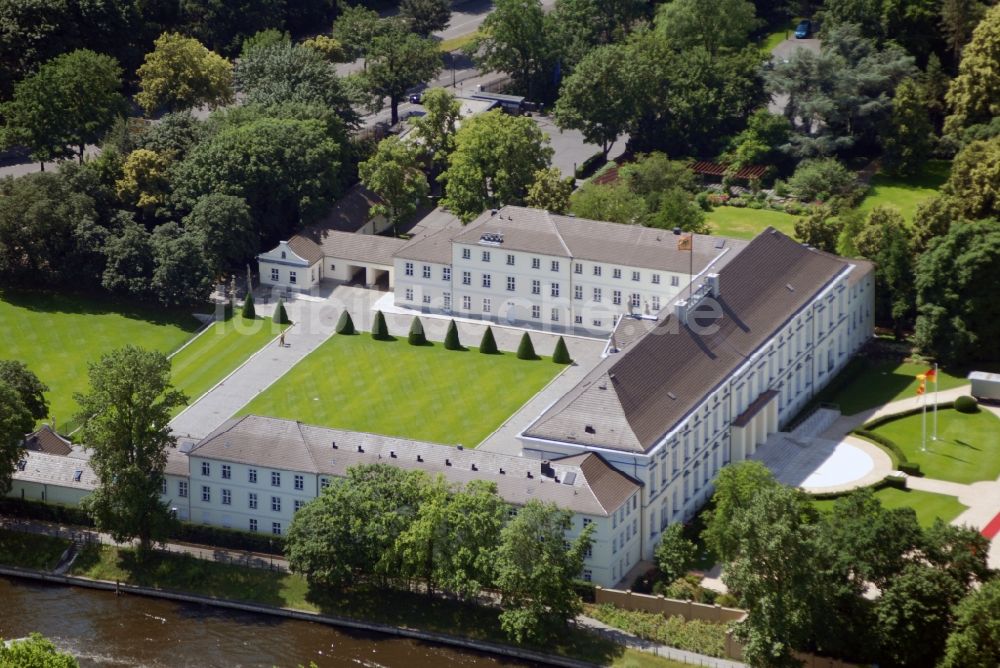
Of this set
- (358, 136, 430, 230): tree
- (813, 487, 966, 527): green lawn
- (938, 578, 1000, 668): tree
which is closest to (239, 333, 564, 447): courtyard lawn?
(358, 136, 430, 230): tree

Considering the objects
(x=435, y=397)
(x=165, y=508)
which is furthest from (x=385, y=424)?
(x=165, y=508)

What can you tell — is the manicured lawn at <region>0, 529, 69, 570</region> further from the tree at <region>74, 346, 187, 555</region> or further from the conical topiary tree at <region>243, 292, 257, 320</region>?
the conical topiary tree at <region>243, 292, 257, 320</region>

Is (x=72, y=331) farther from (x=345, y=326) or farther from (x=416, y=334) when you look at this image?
(x=416, y=334)

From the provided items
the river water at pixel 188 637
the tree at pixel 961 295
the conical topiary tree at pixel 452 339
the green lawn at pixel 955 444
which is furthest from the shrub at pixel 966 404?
the river water at pixel 188 637

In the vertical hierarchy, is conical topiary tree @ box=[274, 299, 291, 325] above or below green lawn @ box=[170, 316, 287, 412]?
above

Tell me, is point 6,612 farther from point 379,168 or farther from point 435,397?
point 379,168

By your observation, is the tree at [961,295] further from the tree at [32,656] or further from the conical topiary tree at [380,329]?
the tree at [32,656]

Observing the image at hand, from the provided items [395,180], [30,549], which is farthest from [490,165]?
[30,549]
